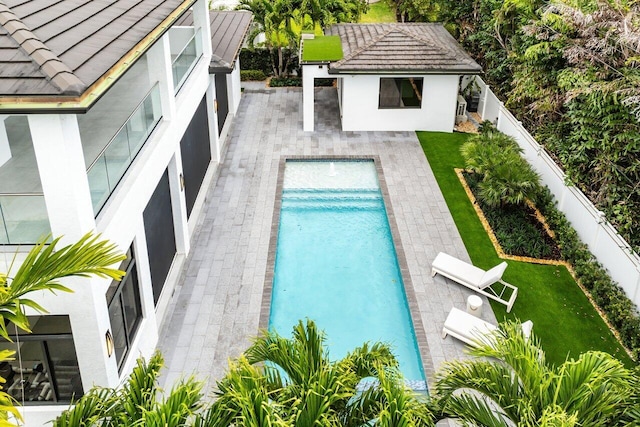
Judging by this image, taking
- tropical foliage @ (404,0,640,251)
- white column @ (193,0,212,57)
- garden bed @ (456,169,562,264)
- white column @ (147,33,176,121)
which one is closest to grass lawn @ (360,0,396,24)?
tropical foliage @ (404,0,640,251)

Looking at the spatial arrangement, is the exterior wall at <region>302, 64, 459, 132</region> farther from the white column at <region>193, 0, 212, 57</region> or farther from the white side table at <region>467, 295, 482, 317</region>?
the white side table at <region>467, 295, 482, 317</region>

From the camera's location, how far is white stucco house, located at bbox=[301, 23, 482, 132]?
76.2ft

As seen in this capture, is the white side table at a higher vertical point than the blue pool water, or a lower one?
higher

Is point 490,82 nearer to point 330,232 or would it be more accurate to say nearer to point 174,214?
point 330,232

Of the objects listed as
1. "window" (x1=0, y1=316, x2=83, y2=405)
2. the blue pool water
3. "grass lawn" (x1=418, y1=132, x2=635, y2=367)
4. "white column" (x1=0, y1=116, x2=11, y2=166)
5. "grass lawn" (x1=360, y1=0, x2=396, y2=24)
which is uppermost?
"white column" (x1=0, y1=116, x2=11, y2=166)

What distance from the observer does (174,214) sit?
51.2 ft

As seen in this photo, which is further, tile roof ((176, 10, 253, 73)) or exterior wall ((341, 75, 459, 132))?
exterior wall ((341, 75, 459, 132))

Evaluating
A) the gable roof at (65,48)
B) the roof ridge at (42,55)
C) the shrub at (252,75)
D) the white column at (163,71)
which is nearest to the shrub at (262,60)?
the shrub at (252,75)

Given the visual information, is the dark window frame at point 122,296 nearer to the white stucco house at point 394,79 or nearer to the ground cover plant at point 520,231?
the ground cover plant at point 520,231

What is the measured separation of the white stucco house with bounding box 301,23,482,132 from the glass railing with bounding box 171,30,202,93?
235 inches

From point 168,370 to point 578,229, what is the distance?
11657 mm

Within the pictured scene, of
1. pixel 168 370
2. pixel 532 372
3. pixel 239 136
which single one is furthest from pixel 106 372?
pixel 239 136

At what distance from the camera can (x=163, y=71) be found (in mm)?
13695

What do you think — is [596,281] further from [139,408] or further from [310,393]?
[139,408]
